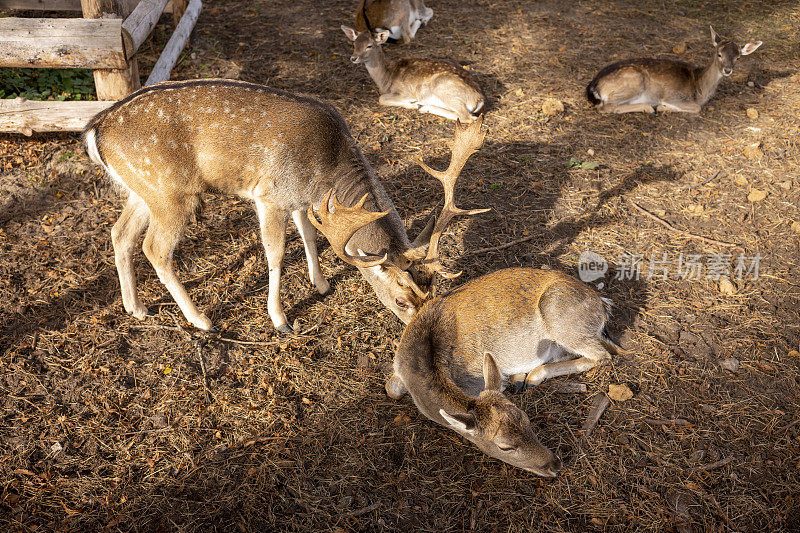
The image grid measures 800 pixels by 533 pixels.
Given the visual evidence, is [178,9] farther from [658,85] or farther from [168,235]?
[658,85]

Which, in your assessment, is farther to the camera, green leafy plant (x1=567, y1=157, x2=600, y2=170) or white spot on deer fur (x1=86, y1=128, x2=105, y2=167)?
green leafy plant (x1=567, y1=157, x2=600, y2=170)

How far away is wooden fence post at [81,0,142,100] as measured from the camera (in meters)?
5.30

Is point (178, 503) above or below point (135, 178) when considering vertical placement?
below

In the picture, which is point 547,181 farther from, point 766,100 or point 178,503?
point 178,503

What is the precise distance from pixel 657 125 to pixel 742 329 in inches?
128

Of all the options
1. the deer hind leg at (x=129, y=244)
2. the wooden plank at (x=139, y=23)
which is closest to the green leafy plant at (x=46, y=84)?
the wooden plank at (x=139, y=23)

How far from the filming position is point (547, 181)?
5.75 m

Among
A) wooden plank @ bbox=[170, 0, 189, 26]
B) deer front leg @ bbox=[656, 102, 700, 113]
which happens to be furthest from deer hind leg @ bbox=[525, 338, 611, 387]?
wooden plank @ bbox=[170, 0, 189, 26]

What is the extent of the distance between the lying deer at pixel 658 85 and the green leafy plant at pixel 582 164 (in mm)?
1205

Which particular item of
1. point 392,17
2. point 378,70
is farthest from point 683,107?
point 392,17

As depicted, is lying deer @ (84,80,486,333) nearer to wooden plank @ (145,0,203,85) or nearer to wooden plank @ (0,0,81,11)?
wooden plank @ (145,0,203,85)

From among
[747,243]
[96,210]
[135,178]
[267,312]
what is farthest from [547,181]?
[96,210]

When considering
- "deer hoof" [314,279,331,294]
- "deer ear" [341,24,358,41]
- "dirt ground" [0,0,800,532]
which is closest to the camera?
"dirt ground" [0,0,800,532]

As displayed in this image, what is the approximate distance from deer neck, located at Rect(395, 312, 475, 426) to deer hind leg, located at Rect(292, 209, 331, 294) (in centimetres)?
113
